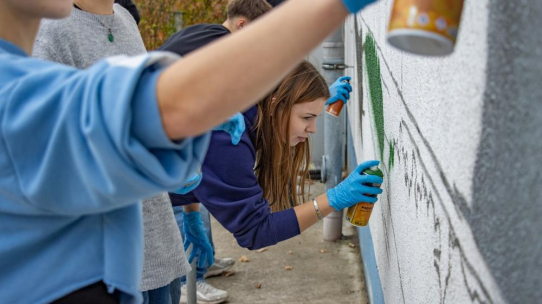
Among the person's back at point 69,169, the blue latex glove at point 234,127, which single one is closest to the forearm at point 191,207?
the blue latex glove at point 234,127

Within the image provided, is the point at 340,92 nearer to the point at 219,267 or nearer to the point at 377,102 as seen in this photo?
the point at 377,102

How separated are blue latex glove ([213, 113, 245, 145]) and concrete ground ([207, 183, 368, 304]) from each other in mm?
1695

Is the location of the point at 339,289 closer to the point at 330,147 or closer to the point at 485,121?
the point at 330,147

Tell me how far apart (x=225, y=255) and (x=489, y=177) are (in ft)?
12.4

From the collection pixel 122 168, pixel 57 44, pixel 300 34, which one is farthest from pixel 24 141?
pixel 57 44

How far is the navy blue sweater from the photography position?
2.56 m

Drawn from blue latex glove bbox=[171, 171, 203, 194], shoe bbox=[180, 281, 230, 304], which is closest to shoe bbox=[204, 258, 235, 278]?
shoe bbox=[180, 281, 230, 304]

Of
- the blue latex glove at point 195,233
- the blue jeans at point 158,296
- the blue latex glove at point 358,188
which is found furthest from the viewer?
the blue latex glove at point 195,233

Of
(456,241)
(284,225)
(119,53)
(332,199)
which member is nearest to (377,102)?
(332,199)

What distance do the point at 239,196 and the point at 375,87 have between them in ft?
2.96

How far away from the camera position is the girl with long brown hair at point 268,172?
8.39 ft

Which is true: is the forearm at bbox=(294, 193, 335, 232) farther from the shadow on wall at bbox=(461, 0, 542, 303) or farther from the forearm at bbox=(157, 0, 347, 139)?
the forearm at bbox=(157, 0, 347, 139)

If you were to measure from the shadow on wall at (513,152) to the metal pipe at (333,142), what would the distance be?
362 cm

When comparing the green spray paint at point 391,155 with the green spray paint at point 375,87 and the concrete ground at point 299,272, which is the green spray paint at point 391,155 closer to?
the green spray paint at point 375,87
